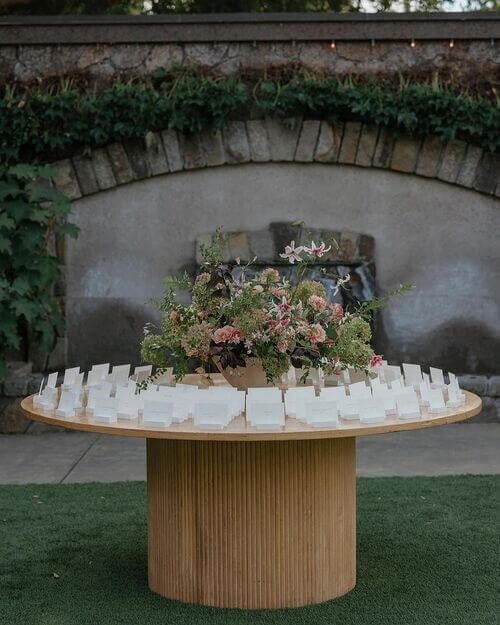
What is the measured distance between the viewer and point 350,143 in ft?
25.2

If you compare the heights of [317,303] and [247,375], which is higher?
[317,303]

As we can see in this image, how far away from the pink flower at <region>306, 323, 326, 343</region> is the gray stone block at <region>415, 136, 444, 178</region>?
4152 millimetres

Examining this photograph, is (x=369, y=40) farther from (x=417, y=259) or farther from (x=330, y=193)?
(x=417, y=259)

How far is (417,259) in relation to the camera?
7789 mm

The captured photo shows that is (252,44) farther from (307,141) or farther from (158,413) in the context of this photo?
(158,413)

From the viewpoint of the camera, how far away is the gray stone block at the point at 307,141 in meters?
7.64

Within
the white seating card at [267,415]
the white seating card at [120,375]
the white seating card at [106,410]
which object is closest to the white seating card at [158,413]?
the white seating card at [106,410]

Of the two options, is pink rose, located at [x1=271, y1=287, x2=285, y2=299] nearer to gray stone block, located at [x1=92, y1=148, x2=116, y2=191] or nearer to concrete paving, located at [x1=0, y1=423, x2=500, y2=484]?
concrete paving, located at [x1=0, y1=423, x2=500, y2=484]

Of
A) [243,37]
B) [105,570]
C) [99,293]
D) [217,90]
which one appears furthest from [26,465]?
[243,37]

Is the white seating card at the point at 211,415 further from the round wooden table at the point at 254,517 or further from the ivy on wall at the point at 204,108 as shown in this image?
the ivy on wall at the point at 204,108

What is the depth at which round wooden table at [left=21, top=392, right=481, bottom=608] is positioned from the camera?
373 cm

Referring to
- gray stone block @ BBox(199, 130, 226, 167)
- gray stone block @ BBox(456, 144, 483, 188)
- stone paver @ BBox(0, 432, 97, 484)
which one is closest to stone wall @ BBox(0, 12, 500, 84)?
gray stone block @ BBox(199, 130, 226, 167)

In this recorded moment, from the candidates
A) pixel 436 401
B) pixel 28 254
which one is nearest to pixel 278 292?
pixel 436 401

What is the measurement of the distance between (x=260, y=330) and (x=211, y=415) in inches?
17.0
